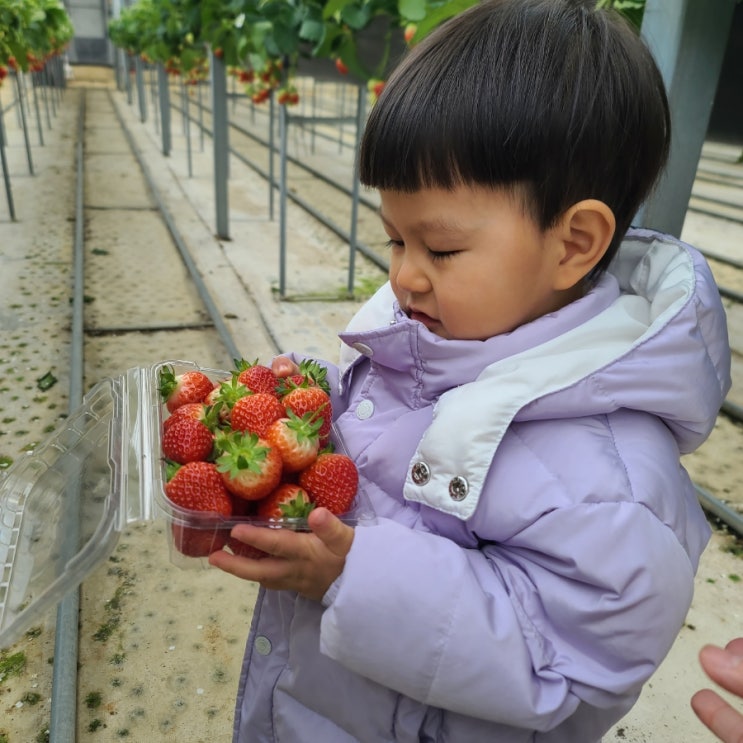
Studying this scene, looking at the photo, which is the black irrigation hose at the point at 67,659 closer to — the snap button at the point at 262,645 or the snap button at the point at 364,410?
the snap button at the point at 262,645

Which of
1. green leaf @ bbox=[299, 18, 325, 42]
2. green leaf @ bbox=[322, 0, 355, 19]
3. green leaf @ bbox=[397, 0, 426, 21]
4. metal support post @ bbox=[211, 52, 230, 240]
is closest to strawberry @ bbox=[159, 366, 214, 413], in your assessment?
green leaf @ bbox=[397, 0, 426, 21]

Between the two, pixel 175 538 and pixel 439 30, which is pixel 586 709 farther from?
pixel 439 30

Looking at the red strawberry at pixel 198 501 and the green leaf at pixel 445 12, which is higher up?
the green leaf at pixel 445 12

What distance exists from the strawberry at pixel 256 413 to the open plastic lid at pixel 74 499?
4.5 inches

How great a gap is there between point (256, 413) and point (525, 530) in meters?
0.32

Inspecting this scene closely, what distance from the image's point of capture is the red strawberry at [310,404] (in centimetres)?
83

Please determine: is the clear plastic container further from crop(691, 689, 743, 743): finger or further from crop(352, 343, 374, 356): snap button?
crop(691, 689, 743, 743): finger

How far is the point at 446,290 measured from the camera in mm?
743

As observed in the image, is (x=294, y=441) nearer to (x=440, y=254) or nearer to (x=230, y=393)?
(x=230, y=393)

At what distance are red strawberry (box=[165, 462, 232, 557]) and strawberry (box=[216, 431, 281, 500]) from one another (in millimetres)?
14

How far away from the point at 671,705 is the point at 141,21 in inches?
353

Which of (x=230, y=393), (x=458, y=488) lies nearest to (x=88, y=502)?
(x=230, y=393)

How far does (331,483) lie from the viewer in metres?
0.75

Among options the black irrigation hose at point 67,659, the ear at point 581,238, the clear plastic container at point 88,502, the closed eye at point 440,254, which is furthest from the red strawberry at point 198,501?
the ear at point 581,238
